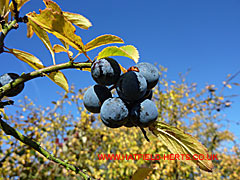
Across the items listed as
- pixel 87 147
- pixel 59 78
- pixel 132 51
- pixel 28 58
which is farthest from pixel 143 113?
pixel 87 147

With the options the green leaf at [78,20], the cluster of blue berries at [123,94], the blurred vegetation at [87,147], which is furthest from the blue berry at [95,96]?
the blurred vegetation at [87,147]

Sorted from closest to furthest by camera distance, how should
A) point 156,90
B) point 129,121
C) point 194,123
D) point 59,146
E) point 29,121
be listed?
point 129,121 → point 29,121 → point 59,146 → point 156,90 → point 194,123

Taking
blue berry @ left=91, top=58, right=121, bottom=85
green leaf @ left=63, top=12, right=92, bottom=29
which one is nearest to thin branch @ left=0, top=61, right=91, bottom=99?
blue berry @ left=91, top=58, right=121, bottom=85

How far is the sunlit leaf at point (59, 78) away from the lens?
676 mm

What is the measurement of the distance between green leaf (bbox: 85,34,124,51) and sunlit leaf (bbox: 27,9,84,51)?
0.03 meters

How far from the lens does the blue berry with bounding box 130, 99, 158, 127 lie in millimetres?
587

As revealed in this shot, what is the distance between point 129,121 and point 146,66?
0.19 meters

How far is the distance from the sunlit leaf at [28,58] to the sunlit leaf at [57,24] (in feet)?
0.57

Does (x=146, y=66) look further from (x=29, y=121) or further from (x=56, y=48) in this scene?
(x=29, y=121)

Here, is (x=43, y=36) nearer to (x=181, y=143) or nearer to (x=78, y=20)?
(x=78, y=20)

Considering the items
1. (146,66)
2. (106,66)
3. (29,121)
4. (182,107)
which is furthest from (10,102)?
(182,107)

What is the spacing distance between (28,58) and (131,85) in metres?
0.39

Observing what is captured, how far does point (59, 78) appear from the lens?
2.28ft

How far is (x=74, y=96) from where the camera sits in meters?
4.49
